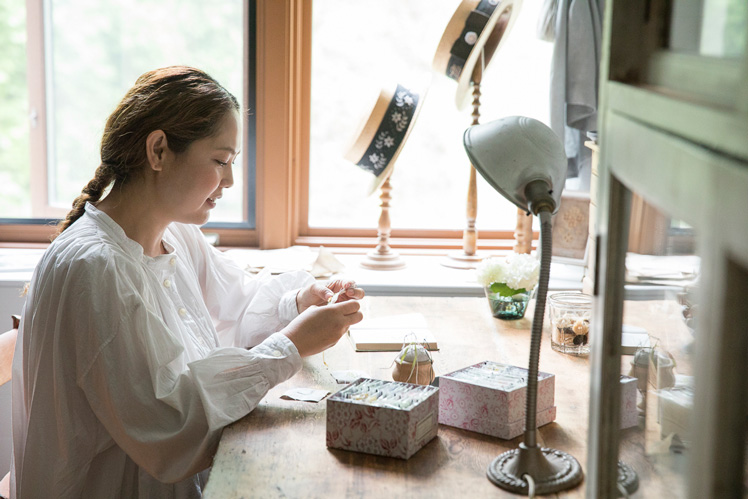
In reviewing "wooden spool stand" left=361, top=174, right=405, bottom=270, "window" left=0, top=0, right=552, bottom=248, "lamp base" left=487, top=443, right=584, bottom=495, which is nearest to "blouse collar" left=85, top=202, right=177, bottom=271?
"lamp base" left=487, top=443, right=584, bottom=495

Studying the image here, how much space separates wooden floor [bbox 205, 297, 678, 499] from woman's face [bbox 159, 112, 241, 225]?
375 millimetres

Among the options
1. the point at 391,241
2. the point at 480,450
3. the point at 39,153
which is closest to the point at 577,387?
the point at 480,450

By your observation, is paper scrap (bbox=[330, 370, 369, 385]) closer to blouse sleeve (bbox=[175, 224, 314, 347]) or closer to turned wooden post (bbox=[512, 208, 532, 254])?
blouse sleeve (bbox=[175, 224, 314, 347])

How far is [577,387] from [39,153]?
2.23 meters

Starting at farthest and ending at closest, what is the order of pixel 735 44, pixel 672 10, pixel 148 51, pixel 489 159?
1. pixel 148 51
2. pixel 489 159
3. pixel 672 10
4. pixel 735 44

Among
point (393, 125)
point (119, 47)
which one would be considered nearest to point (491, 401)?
point (393, 125)

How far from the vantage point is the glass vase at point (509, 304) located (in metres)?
1.71

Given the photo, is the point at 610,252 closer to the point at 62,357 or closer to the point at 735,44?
the point at 735,44

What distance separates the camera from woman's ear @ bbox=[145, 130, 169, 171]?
1.32 metres

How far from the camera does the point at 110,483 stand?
1.19 meters

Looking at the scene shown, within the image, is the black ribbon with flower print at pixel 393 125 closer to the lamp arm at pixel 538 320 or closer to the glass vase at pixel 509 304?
the glass vase at pixel 509 304

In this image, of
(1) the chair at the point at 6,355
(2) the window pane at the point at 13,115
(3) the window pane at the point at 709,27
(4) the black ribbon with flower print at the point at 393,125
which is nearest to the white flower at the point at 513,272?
(4) the black ribbon with flower print at the point at 393,125

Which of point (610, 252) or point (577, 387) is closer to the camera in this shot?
point (610, 252)

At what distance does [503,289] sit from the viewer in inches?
67.2
